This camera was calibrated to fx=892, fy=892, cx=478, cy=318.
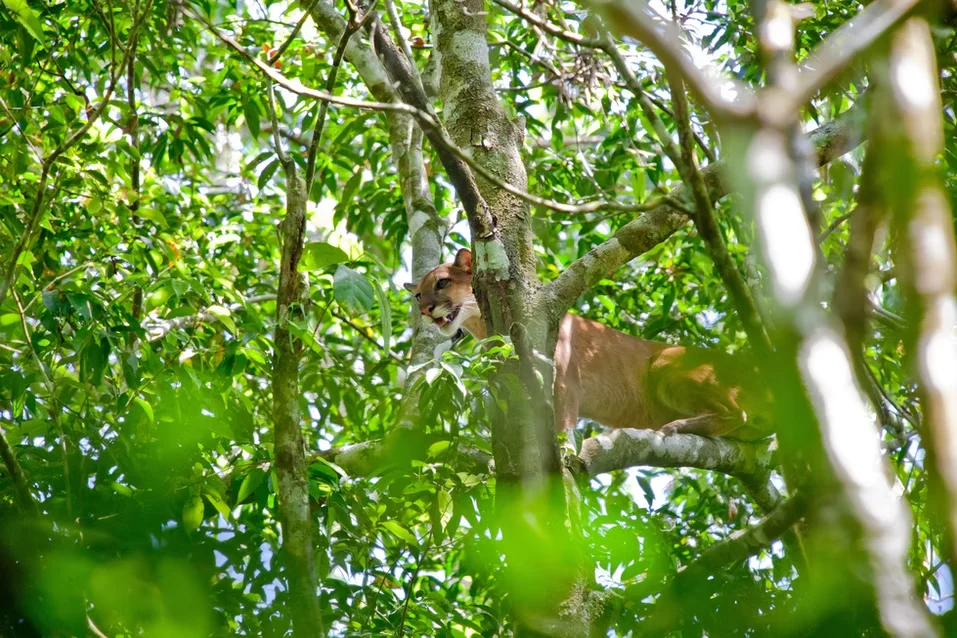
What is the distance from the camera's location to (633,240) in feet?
12.4

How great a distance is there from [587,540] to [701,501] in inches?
154

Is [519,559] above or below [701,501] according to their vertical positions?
below

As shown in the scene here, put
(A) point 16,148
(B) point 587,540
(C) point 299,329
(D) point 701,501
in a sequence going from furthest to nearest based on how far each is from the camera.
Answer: (D) point 701,501 → (A) point 16,148 → (C) point 299,329 → (B) point 587,540

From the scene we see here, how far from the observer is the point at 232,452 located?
4.09 metres

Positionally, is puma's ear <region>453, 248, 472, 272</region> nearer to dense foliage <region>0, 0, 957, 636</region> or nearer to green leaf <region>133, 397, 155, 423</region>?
dense foliage <region>0, 0, 957, 636</region>

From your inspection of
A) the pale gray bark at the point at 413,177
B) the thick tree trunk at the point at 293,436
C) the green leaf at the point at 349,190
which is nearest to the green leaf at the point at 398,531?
the thick tree trunk at the point at 293,436

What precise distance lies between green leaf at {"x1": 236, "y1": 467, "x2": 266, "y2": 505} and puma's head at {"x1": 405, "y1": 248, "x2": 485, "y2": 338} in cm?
284

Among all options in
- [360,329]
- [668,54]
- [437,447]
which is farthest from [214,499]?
[360,329]

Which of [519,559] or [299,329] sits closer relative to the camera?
[519,559]

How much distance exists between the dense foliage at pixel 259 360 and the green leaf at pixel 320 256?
0.01 m

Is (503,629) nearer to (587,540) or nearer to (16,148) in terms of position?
(587,540)

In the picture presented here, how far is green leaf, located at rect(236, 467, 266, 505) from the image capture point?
11.2ft

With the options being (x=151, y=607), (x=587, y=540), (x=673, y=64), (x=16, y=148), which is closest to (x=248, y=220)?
(x=16, y=148)

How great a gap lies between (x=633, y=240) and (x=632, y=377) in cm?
339
